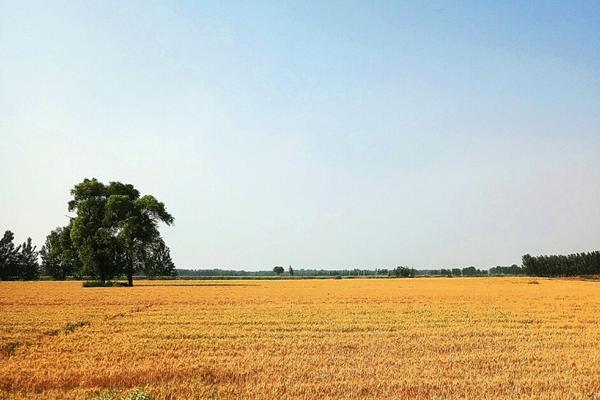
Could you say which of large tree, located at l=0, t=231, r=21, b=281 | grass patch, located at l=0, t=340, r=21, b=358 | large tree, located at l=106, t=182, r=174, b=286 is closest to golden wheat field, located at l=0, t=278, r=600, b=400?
grass patch, located at l=0, t=340, r=21, b=358

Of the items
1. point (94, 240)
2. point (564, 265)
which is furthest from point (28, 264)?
point (564, 265)

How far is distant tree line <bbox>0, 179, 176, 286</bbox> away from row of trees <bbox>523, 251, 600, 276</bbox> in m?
157

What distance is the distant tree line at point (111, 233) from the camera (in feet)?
228

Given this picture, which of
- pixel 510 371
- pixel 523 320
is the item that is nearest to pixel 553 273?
pixel 523 320

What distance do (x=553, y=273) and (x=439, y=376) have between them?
19587cm

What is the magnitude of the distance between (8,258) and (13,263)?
224cm

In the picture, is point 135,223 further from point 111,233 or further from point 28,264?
point 28,264

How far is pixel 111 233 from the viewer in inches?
2763

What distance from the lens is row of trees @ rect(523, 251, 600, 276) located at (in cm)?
18200

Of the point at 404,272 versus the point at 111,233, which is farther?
the point at 404,272

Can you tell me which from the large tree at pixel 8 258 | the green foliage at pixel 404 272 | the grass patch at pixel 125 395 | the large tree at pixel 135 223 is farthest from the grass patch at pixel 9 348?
the green foliage at pixel 404 272

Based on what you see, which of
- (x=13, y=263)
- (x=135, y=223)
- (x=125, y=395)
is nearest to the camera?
(x=125, y=395)

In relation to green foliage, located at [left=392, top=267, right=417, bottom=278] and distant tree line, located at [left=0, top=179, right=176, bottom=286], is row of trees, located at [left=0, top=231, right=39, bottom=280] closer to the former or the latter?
distant tree line, located at [left=0, top=179, right=176, bottom=286]

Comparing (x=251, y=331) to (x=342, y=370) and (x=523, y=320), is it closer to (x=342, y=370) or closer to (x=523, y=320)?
(x=342, y=370)
